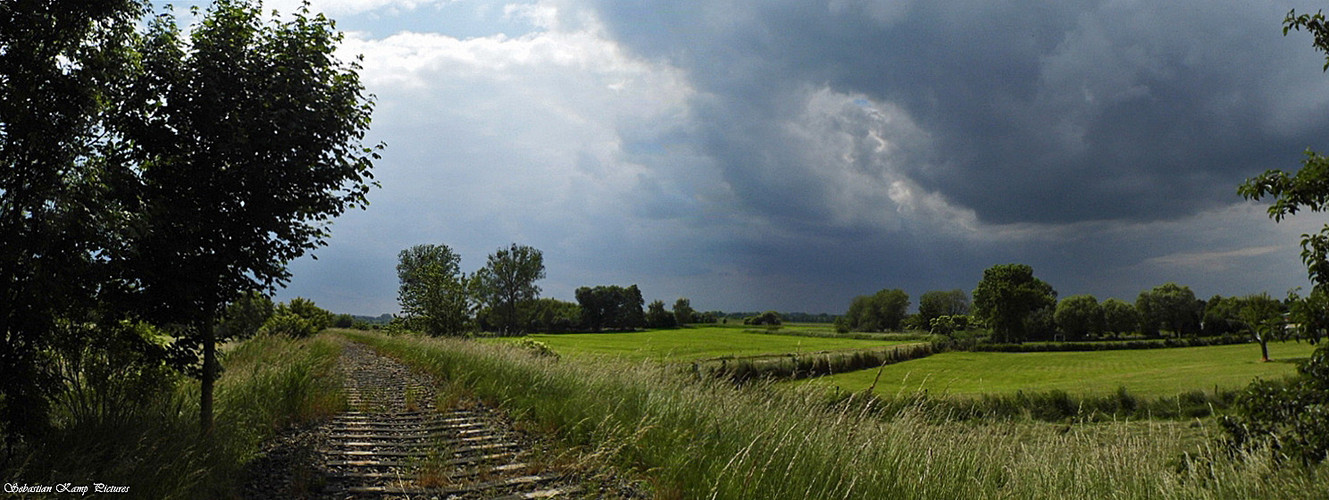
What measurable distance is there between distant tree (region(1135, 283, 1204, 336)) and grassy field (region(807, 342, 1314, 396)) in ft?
57.9

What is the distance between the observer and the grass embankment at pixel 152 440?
15.6ft

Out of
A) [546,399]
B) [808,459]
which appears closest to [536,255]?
[546,399]

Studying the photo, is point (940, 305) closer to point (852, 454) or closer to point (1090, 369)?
point (1090, 369)

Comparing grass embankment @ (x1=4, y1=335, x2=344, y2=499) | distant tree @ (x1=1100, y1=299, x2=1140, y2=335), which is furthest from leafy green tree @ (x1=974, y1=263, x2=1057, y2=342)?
grass embankment @ (x1=4, y1=335, x2=344, y2=499)

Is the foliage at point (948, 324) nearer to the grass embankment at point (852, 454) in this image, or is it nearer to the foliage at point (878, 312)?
the foliage at point (878, 312)

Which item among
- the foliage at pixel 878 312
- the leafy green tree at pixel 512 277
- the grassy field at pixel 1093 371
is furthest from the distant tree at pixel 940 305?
the leafy green tree at pixel 512 277

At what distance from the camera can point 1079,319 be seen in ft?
317

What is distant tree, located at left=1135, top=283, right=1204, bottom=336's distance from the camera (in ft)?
313

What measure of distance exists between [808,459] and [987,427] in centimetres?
282

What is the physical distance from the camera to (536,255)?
70.9 m

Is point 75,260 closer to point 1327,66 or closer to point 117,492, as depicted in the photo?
point 117,492

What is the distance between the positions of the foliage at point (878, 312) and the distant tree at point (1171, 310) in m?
39.8

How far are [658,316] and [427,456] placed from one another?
108591 millimetres

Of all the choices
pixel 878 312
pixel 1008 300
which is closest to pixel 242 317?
pixel 1008 300
